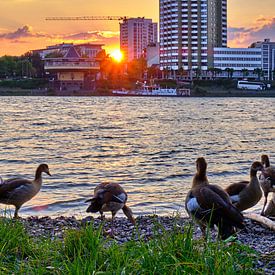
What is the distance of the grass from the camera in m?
5.14

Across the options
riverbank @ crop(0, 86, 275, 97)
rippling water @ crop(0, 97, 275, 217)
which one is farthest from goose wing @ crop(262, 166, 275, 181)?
riverbank @ crop(0, 86, 275, 97)

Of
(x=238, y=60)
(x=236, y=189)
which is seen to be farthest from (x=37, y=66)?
(x=236, y=189)

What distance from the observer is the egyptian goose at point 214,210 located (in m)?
6.82

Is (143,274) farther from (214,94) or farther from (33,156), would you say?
(214,94)

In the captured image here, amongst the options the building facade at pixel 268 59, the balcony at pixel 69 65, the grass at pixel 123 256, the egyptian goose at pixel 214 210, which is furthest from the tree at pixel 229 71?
the grass at pixel 123 256

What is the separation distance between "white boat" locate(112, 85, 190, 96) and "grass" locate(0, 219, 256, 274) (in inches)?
5976

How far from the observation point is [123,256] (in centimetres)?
559

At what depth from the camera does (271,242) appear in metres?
8.02

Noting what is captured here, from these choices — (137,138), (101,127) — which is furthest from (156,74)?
(137,138)

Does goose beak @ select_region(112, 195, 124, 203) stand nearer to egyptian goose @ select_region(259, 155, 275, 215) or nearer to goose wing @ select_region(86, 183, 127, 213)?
goose wing @ select_region(86, 183, 127, 213)

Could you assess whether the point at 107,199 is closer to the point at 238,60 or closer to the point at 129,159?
the point at 129,159

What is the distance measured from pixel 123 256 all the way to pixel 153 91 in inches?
6084

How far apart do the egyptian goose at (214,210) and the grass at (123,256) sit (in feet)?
2.24

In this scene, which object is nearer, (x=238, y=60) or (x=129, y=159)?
(x=129, y=159)
